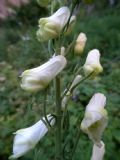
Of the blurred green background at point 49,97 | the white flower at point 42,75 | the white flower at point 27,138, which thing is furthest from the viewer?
the blurred green background at point 49,97

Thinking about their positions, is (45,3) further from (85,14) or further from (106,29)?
(85,14)

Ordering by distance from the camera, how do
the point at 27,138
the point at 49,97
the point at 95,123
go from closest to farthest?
the point at 95,123 < the point at 27,138 < the point at 49,97

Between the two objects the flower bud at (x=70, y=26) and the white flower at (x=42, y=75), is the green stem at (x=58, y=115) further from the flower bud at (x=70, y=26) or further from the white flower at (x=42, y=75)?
the flower bud at (x=70, y=26)

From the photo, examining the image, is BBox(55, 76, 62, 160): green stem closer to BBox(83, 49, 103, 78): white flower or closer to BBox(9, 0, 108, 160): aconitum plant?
BBox(9, 0, 108, 160): aconitum plant

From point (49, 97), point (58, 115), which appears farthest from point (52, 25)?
point (49, 97)

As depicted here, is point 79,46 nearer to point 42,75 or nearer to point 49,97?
point 42,75

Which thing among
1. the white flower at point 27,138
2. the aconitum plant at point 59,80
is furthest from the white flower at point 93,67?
the white flower at point 27,138

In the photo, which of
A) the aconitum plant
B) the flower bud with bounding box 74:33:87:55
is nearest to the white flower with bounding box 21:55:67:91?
the aconitum plant

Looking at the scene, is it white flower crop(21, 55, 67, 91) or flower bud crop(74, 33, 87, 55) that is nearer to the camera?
white flower crop(21, 55, 67, 91)

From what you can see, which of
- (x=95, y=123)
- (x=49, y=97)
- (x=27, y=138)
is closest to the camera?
(x=95, y=123)
